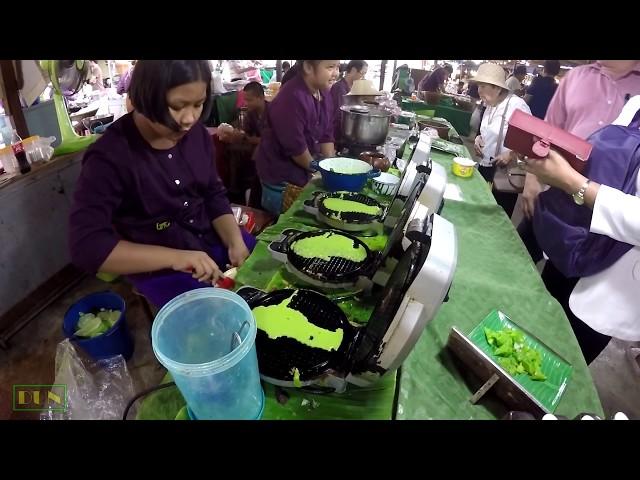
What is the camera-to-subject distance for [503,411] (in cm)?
94

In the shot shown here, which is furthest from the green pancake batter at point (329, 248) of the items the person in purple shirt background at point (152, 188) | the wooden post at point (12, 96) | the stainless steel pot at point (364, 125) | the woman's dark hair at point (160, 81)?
the wooden post at point (12, 96)

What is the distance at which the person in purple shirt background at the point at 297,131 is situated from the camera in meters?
2.26

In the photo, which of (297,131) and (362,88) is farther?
(362,88)

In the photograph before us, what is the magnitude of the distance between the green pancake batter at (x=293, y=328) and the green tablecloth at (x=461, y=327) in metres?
0.14

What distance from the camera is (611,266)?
1296 millimetres

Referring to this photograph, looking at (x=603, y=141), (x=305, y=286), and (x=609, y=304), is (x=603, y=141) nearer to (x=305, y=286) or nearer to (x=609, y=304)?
(x=609, y=304)

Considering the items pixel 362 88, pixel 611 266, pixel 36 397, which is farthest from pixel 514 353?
pixel 362 88

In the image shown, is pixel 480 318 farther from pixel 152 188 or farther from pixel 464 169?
pixel 464 169

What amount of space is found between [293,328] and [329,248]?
46cm

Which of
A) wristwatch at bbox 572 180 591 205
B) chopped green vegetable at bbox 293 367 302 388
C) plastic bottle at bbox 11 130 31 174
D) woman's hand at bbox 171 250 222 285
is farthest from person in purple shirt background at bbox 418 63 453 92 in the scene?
chopped green vegetable at bbox 293 367 302 388

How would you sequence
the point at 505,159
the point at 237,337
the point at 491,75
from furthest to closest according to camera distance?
the point at 491,75 → the point at 505,159 → the point at 237,337
